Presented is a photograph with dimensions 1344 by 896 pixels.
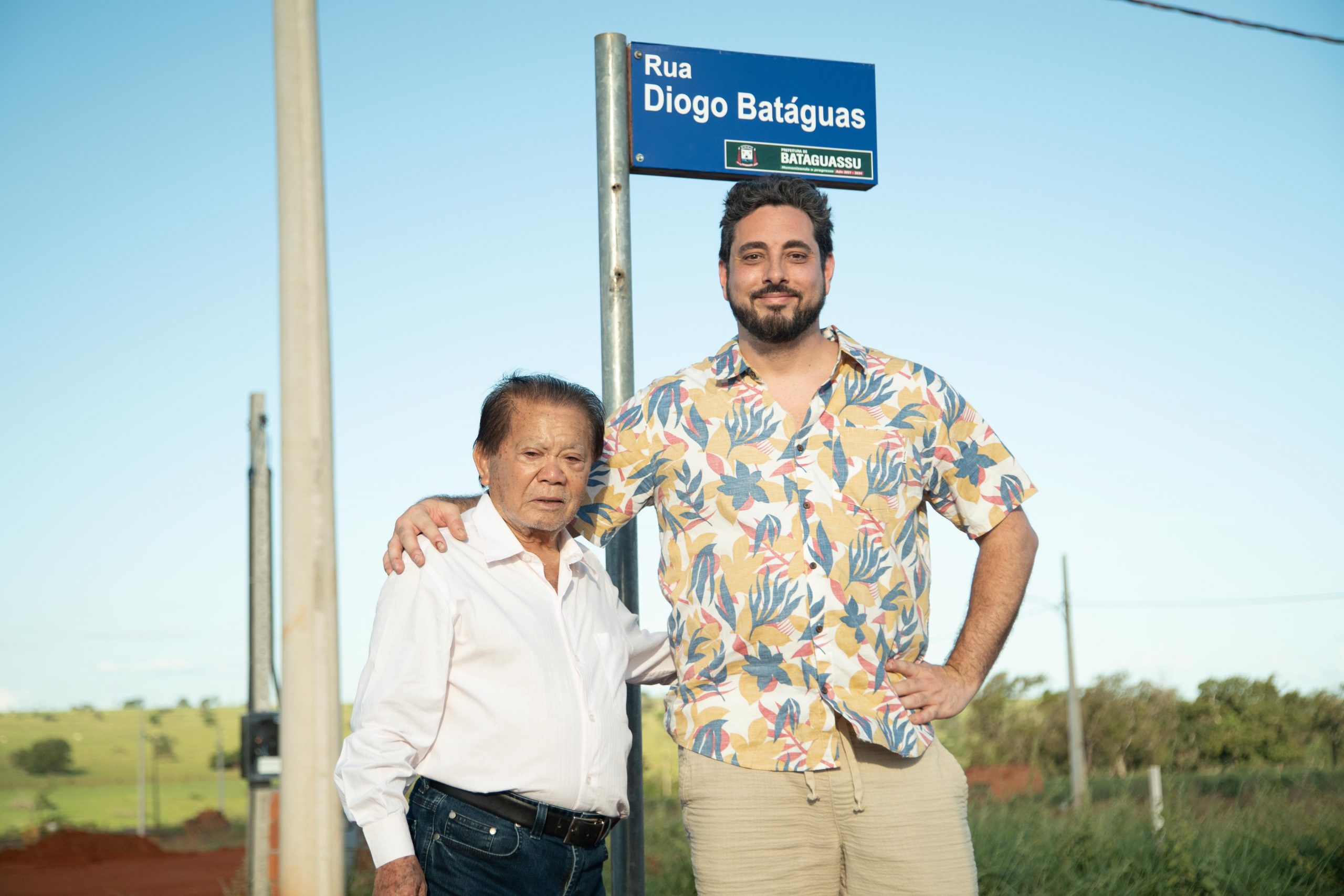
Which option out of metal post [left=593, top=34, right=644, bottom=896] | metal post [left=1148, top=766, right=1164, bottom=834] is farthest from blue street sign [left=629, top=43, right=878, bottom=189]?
metal post [left=1148, top=766, right=1164, bottom=834]

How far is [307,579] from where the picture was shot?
2.10 m

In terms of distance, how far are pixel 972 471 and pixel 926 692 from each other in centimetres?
61

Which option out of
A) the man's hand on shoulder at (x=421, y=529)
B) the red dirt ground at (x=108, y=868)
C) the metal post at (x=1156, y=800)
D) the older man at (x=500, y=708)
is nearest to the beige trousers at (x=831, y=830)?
the older man at (x=500, y=708)

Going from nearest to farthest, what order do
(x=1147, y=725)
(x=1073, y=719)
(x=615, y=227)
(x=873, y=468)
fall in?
(x=873, y=468), (x=615, y=227), (x=1073, y=719), (x=1147, y=725)

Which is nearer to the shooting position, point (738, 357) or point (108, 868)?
point (738, 357)

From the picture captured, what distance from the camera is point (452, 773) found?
8.55 ft

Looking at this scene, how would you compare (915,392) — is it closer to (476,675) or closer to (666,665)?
(666,665)

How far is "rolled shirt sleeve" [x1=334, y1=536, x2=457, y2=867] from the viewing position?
2.51 m

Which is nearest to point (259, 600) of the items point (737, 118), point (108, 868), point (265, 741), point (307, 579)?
point (265, 741)

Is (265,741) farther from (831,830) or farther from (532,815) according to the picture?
(831,830)

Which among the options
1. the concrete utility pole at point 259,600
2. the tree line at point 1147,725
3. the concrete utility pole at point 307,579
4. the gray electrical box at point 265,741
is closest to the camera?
the concrete utility pole at point 307,579

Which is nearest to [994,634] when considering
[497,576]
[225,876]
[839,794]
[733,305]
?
[839,794]

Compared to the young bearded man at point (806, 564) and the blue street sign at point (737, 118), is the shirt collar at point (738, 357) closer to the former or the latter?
the young bearded man at point (806, 564)

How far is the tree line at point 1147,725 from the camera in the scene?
24.7m
